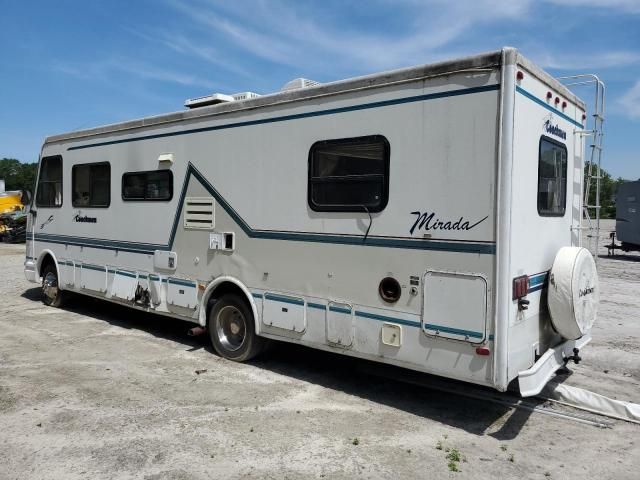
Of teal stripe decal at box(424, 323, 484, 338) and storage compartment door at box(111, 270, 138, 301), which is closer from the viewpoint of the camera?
teal stripe decal at box(424, 323, 484, 338)

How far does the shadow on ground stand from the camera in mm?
4832

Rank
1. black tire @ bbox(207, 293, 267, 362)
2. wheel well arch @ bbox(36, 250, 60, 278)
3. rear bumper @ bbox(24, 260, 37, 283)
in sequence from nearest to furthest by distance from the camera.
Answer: black tire @ bbox(207, 293, 267, 362), wheel well arch @ bbox(36, 250, 60, 278), rear bumper @ bbox(24, 260, 37, 283)

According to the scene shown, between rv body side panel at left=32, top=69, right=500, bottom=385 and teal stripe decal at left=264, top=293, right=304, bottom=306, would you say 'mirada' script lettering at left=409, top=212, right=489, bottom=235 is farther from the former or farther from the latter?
teal stripe decal at left=264, top=293, right=304, bottom=306

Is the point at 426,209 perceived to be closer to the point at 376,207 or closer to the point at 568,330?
the point at 376,207

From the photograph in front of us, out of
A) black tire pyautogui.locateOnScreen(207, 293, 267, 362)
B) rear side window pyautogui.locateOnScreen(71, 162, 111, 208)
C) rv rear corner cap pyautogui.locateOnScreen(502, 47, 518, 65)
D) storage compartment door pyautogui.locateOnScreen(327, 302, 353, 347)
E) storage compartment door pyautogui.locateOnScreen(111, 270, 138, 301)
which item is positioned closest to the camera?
rv rear corner cap pyautogui.locateOnScreen(502, 47, 518, 65)

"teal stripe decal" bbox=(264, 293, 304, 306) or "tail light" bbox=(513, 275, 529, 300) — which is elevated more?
"tail light" bbox=(513, 275, 529, 300)

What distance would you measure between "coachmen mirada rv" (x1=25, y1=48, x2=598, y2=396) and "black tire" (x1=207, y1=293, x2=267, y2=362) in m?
0.02

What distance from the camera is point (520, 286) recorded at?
443 cm

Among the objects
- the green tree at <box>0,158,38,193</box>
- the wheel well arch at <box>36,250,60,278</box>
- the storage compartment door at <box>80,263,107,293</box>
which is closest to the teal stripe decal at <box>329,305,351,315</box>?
the storage compartment door at <box>80,263,107,293</box>

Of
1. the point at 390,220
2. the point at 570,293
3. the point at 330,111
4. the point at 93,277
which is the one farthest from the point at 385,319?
the point at 93,277

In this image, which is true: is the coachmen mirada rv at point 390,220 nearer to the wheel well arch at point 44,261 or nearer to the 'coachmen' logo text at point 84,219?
the 'coachmen' logo text at point 84,219

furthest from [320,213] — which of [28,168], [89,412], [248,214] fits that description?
[28,168]

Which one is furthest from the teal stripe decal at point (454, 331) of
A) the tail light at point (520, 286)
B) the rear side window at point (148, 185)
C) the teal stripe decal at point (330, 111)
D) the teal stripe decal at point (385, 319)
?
the rear side window at point (148, 185)

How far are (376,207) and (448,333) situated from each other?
4.20ft
